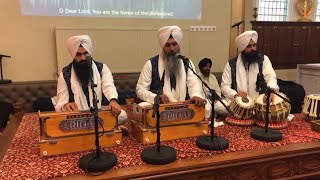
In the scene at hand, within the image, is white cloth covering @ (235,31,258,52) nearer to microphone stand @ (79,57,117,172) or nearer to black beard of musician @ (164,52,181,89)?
black beard of musician @ (164,52,181,89)

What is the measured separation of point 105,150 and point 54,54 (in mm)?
3253

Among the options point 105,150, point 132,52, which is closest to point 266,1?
point 132,52

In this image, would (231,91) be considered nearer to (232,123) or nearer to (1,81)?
(232,123)

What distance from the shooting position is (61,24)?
5.01 m

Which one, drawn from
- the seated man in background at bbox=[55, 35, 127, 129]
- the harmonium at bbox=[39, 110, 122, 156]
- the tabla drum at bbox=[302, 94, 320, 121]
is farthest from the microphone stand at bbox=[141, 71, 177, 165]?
the tabla drum at bbox=[302, 94, 320, 121]

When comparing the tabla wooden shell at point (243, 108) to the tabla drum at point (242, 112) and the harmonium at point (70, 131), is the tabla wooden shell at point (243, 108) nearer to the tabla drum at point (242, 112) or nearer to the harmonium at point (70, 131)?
the tabla drum at point (242, 112)

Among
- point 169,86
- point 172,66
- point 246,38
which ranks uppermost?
point 246,38

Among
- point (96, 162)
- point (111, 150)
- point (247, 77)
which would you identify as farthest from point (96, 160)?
point (247, 77)

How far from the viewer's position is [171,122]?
8.39 feet

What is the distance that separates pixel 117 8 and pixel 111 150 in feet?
11.6

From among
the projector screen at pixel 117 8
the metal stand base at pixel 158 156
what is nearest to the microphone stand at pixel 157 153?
the metal stand base at pixel 158 156

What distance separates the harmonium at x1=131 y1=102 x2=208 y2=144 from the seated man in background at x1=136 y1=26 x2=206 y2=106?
0.51 meters

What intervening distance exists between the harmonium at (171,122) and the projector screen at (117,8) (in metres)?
3.02

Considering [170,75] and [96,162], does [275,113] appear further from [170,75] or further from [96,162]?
[96,162]
